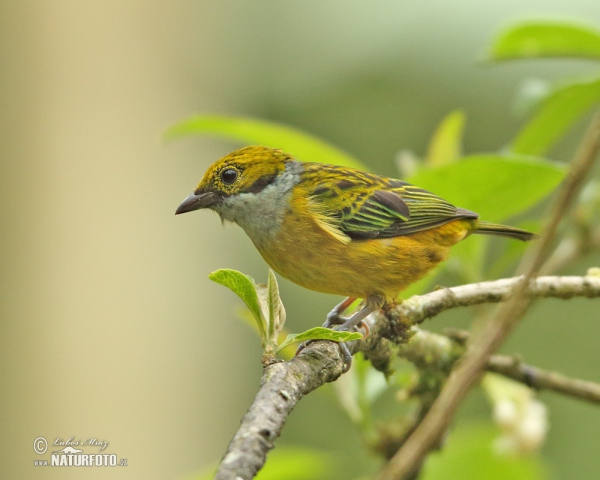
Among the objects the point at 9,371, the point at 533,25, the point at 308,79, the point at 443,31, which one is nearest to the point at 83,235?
the point at 9,371

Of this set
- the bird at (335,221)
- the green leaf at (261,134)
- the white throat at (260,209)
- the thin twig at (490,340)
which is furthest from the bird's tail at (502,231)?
the thin twig at (490,340)

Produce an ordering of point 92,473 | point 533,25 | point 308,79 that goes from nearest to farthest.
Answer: point 533,25 → point 92,473 → point 308,79

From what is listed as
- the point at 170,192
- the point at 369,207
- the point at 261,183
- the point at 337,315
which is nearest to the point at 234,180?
the point at 261,183

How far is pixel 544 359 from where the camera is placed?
934cm

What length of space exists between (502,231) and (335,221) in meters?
0.88

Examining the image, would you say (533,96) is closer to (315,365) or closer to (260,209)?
(260,209)

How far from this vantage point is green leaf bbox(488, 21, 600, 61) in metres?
3.47

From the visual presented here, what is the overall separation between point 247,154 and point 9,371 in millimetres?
4650

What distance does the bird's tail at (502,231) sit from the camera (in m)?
3.65

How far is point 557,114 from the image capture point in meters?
3.40

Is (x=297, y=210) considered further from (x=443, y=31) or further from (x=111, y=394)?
(x=443, y=31)

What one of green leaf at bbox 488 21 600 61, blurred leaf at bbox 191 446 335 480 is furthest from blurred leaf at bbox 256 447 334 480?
green leaf at bbox 488 21 600 61

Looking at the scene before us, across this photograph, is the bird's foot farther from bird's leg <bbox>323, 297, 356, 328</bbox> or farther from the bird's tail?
the bird's tail

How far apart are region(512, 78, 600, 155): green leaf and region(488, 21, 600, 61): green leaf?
0.99ft
